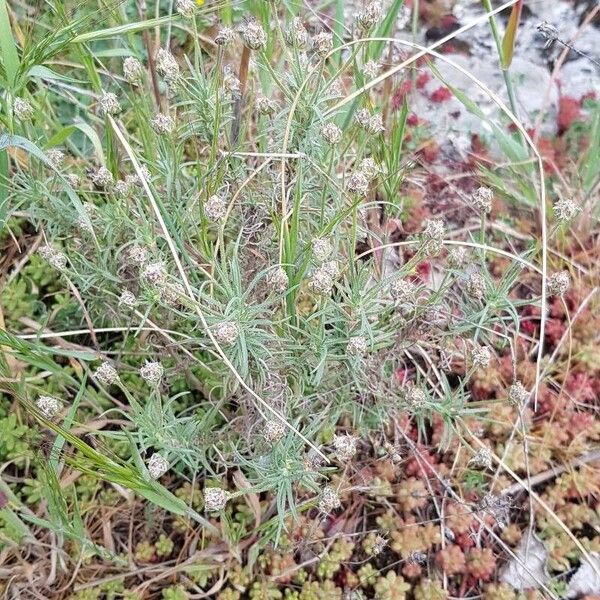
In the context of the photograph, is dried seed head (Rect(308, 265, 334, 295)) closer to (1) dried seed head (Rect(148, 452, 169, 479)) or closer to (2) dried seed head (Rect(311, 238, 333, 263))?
(2) dried seed head (Rect(311, 238, 333, 263))

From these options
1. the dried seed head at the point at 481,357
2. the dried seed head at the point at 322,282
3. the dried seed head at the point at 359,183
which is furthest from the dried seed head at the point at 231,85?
the dried seed head at the point at 481,357

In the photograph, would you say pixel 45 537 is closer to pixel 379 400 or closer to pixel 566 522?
pixel 379 400

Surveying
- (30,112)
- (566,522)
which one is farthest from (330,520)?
(30,112)

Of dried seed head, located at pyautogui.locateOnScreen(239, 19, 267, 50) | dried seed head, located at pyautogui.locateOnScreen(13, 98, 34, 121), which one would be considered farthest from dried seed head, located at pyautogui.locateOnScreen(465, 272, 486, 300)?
dried seed head, located at pyautogui.locateOnScreen(13, 98, 34, 121)

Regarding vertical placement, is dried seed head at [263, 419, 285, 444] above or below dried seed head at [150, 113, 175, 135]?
below

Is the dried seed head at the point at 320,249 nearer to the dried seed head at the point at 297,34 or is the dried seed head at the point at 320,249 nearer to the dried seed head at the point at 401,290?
the dried seed head at the point at 401,290

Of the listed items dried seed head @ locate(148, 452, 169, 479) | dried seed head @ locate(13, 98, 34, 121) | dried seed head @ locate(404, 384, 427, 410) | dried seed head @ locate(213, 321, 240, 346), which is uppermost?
dried seed head @ locate(13, 98, 34, 121)

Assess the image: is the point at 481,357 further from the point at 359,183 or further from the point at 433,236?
the point at 359,183

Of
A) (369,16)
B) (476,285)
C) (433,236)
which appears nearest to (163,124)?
(369,16)

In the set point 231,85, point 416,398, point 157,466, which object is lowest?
point 157,466
